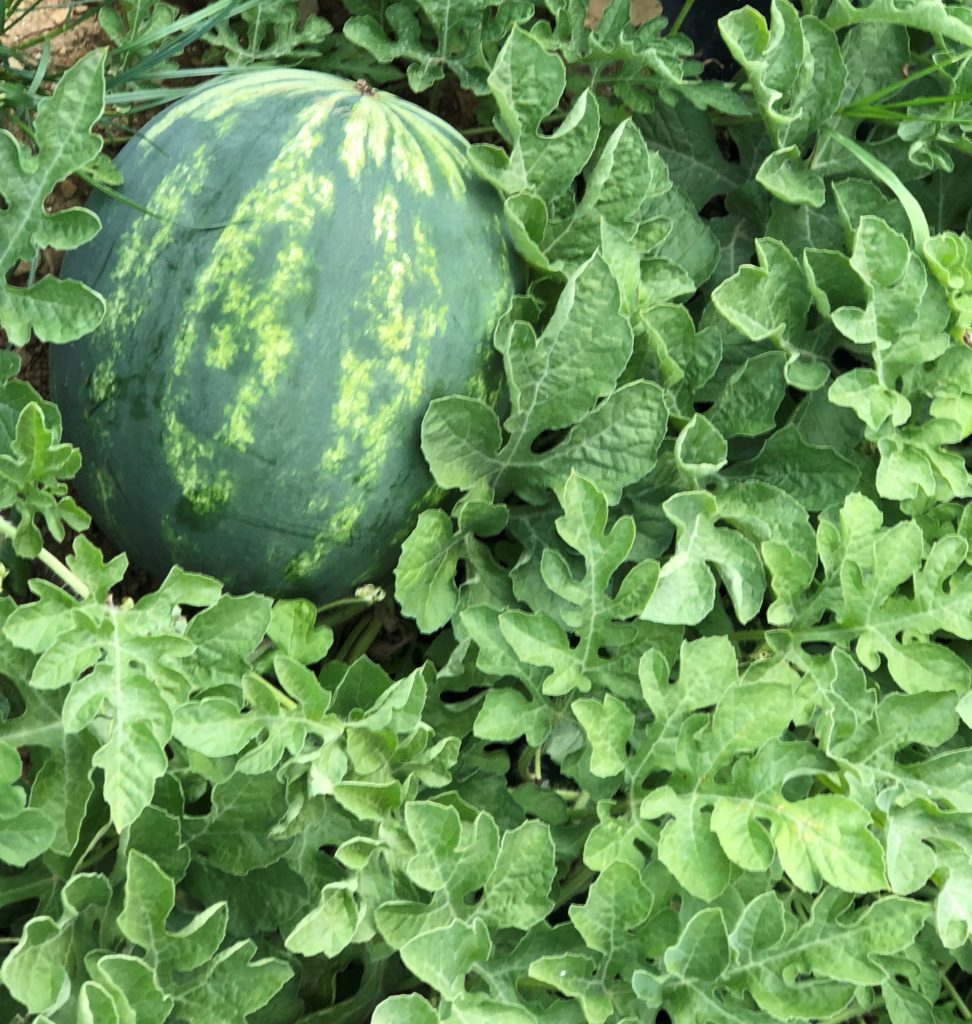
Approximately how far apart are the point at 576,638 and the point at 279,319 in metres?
0.70

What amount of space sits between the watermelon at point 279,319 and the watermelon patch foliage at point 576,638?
65 millimetres

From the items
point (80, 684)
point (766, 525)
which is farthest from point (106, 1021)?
point (766, 525)

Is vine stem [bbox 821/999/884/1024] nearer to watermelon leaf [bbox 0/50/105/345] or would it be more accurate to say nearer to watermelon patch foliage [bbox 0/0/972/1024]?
watermelon patch foliage [bbox 0/0/972/1024]

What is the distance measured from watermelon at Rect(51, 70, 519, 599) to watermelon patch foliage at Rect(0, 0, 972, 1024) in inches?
2.6

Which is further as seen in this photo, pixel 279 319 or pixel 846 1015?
pixel 846 1015

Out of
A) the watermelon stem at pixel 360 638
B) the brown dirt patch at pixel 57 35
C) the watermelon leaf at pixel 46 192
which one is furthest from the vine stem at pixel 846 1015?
the brown dirt patch at pixel 57 35

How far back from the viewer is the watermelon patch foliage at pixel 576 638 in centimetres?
125

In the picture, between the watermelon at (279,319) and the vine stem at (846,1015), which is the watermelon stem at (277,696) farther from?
the vine stem at (846,1015)

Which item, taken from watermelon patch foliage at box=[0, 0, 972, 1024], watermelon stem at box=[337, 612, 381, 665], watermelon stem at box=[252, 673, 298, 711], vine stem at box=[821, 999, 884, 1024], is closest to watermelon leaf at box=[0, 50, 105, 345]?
watermelon patch foliage at box=[0, 0, 972, 1024]

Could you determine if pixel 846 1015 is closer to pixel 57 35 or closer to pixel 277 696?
pixel 277 696

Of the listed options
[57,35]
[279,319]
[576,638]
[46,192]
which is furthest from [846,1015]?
[57,35]

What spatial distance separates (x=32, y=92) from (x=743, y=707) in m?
1.28

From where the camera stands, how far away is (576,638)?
1702 millimetres

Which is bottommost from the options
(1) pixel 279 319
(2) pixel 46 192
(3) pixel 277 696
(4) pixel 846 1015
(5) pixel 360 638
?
(4) pixel 846 1015
